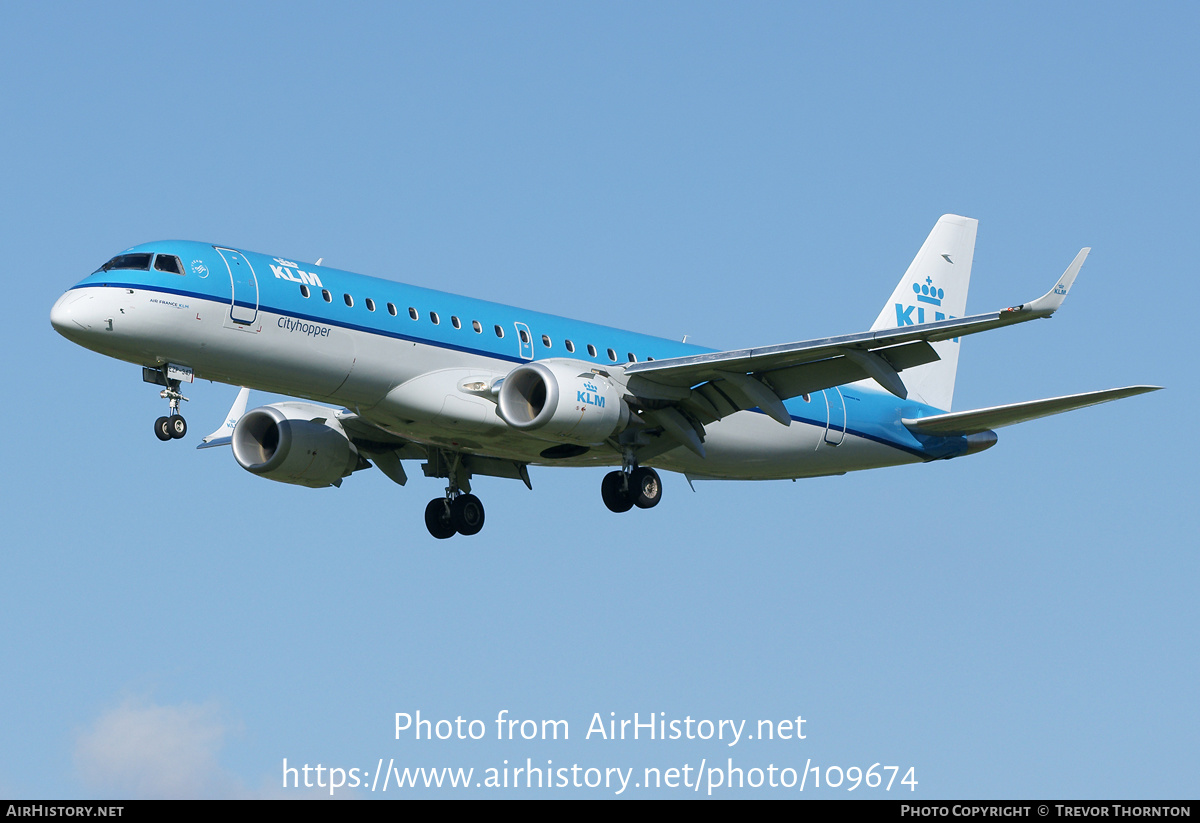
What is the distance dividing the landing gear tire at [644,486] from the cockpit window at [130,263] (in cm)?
1093

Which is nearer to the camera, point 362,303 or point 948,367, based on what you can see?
point 362,303

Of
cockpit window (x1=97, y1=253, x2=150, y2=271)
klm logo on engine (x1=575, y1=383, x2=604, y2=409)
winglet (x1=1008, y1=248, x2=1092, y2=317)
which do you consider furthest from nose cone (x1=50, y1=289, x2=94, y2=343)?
winglet (x1=1008, y1=248, x2=1092, y2=317)

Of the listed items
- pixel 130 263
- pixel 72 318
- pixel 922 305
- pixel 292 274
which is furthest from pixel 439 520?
pixel 922 305

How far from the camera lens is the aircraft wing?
2923cm

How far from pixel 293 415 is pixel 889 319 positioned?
16.5m

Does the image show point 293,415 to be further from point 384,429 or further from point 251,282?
point 251,282

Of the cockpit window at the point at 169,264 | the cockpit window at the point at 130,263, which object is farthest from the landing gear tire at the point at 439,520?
the cockpit window at the point at 130,263

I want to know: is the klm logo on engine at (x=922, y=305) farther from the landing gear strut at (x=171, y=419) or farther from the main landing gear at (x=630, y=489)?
the landing gear strut at (x=171, y=419)

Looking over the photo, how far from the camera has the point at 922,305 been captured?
42969 mm

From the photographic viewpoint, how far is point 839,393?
3775 centimetres

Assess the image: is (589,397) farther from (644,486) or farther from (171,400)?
(171,400)

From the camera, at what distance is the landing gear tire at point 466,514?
36625 mm

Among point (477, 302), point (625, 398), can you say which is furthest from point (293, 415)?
point (625, 398)

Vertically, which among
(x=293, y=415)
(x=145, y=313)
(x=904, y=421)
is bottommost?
(x=145, y=313)
